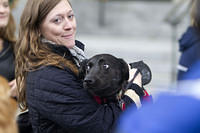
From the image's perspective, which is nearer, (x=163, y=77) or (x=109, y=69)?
(x=109, y=69)

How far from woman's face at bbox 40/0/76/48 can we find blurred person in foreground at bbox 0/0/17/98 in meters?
0.85

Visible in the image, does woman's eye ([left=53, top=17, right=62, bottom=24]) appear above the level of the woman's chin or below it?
above

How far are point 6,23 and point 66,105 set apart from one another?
5.78 ft

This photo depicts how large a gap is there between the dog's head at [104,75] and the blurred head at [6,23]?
1444 millimetres

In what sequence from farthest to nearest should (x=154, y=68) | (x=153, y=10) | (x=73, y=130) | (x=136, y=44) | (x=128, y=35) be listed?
(x=153, y=10) < (x=128, y=35) < (x=136, y=44) < (x=154, y=68) < (x=73, y=130)

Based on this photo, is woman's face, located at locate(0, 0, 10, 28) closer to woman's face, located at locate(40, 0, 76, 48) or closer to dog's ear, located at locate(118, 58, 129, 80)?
woman's face, located at locate(40, 0, 76, 48)

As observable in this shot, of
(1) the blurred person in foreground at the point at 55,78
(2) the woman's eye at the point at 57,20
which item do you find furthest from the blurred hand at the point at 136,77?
(2) the woman's eye at the point at 57,20

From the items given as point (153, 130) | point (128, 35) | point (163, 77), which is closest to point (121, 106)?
point (153, 130)

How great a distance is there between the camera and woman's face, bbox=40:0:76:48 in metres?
2.34

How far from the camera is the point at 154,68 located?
8.62 m

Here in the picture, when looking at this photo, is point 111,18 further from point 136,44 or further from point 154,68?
point 154,68

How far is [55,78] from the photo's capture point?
2.12m

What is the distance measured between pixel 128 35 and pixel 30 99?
37.1 feet

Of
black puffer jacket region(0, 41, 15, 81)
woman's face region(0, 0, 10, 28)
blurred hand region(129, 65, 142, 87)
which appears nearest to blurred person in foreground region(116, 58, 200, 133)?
blurred hand region(129, 65, 142, 87)
